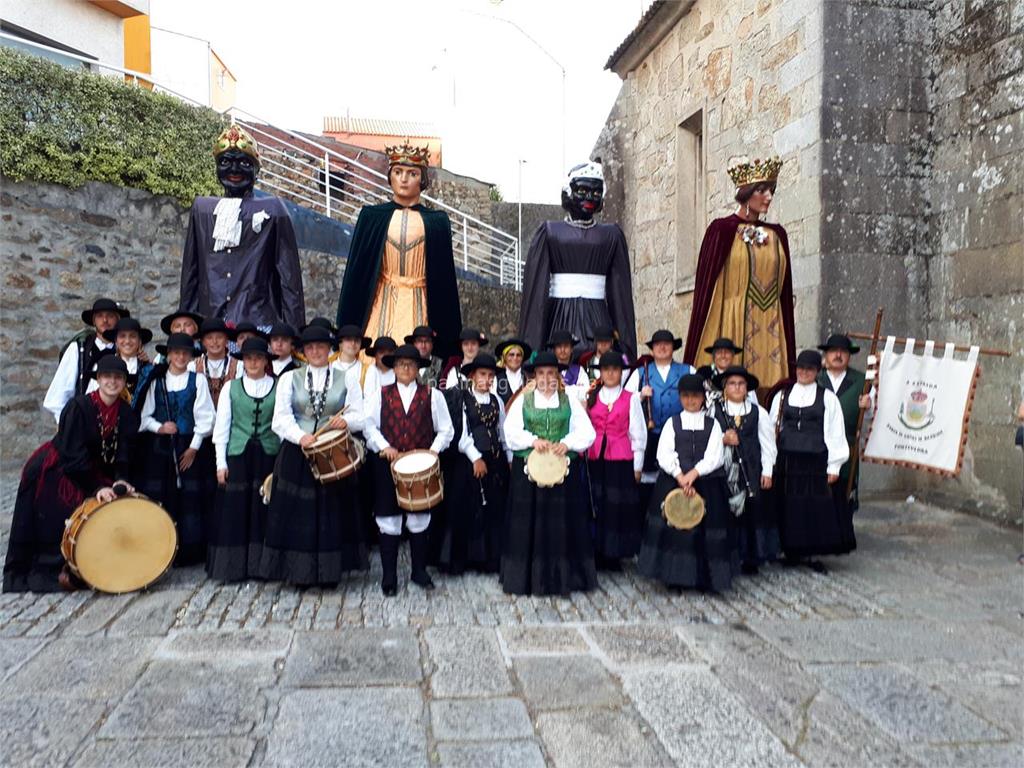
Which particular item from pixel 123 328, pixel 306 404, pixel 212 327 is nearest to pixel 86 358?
pixel 123 328

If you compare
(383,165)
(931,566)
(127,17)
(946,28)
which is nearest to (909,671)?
(931,566)

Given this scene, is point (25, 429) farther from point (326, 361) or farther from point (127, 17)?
point (127, 17)

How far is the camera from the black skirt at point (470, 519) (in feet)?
16.1

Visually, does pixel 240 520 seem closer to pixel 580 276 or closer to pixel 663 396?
pixel 663 396

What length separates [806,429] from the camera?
5.02 meters

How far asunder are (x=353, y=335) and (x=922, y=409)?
3815 mm

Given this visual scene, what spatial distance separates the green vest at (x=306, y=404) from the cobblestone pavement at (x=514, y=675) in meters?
0.92

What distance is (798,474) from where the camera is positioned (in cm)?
506

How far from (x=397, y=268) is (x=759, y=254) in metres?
2.54

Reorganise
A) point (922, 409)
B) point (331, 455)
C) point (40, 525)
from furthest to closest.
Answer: point (922, 409), point (40, 525), point (331, 455)

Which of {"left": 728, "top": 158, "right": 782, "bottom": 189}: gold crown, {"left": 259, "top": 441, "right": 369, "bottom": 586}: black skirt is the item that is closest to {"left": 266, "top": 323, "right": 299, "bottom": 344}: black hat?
{"left": 259, "top": 441, "right": 369, "bottom": 586}: black skirt

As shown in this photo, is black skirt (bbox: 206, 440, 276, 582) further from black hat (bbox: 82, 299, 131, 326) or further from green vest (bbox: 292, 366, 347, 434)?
black hat (bbox: 82, 299, 131, 326)

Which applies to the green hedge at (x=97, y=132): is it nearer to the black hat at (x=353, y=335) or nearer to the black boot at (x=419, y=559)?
the black hat at (x=353, y=335)

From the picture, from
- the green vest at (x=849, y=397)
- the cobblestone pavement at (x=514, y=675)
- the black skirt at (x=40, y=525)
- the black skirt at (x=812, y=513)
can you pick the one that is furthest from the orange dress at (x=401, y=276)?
the green vest at (x=849, y=397)
